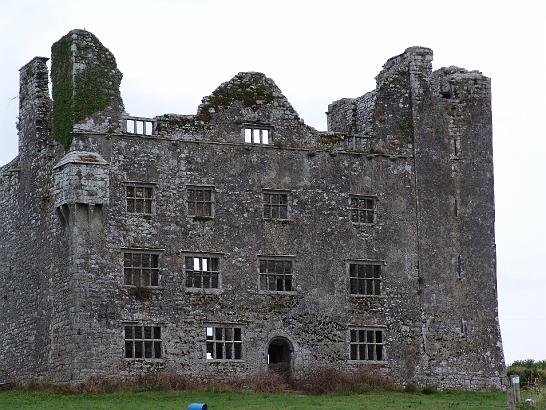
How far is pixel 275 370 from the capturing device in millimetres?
57344

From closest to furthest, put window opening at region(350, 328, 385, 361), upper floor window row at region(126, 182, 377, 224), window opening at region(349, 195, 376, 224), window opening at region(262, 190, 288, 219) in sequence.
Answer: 1. upper floor window row at region(126, 182, 377, 224)
2. window opening at region(262, 190, 288, 219)
3. window opening at region(350, 328, 385, 361)
4. window opening at region(349, 195, 376, 224)

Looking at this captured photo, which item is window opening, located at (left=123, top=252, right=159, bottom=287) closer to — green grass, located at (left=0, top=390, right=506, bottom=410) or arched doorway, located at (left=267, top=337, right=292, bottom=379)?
green grass, located at (left=0, top=390, right=506, bottom=410)

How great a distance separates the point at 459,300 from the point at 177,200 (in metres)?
11.4

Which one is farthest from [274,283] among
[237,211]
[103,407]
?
[103,407]

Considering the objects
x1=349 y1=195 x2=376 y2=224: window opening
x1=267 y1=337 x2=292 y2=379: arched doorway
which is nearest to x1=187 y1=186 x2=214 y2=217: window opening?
x1=267 y1=337 x2=292 y2=379: arched doorway

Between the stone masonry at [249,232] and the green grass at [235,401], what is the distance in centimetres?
204

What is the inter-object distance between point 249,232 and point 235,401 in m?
8.10

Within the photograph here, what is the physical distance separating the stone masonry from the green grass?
2044mm

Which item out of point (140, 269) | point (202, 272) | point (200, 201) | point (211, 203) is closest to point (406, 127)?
point (211, 203)

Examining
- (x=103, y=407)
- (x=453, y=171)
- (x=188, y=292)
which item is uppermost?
(x=453, y=171)

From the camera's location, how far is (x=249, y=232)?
57531 millimetres

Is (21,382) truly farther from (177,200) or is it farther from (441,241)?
(441,241)

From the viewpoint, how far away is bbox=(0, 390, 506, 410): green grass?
49.1 meters

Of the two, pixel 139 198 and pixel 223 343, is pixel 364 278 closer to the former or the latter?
pixel 223 343
